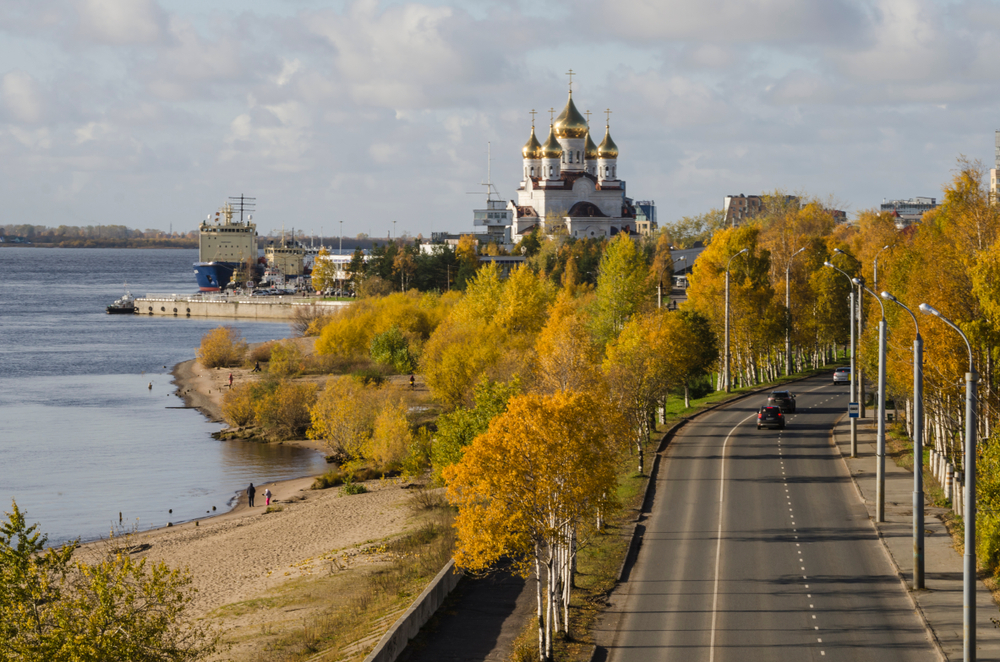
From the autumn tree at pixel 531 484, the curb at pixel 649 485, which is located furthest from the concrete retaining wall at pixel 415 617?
the curb at pixel 649 485

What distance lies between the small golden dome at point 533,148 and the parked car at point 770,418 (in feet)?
389

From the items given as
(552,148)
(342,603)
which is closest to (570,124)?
(552,148)

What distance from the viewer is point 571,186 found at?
16100 centimetres

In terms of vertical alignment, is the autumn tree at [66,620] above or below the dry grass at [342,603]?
above

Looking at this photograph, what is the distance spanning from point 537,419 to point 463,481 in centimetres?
216

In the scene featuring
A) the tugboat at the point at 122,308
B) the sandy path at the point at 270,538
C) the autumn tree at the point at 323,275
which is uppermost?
the autumn tree at the point at 323,275

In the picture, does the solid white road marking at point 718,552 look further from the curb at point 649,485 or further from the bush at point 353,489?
the bush at point 353,489

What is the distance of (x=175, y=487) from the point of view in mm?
49500

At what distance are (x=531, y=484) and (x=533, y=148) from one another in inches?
5569

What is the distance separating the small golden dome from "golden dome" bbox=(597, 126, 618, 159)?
10642 millimetres

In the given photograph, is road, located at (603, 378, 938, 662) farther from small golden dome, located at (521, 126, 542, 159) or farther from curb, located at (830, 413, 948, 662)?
small golden dome, located at (521, 126, 542, 159)

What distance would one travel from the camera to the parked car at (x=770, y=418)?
45.1 meters

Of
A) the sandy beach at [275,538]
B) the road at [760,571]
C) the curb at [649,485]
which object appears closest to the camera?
the road at [760,571]

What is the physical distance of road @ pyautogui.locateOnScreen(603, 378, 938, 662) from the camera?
22.4m
